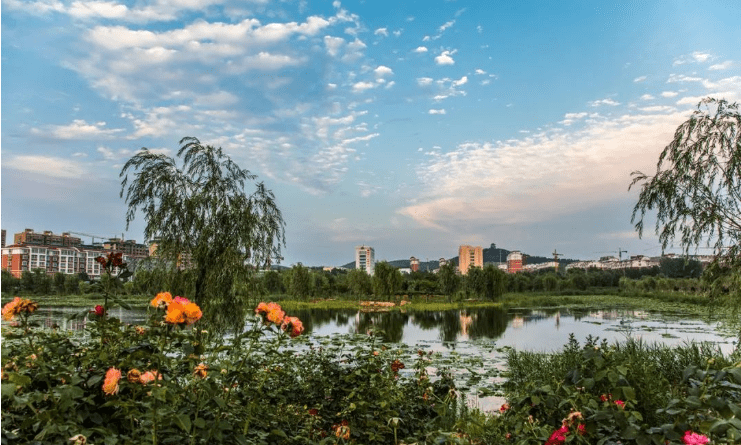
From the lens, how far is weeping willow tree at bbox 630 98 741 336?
166 inches

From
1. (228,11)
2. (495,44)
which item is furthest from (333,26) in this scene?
(495,44)

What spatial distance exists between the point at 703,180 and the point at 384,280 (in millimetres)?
18051

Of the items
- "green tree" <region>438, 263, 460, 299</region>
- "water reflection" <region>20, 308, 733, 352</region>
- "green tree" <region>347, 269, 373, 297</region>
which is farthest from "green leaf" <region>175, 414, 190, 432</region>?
"green tree" <region>347, 269, 373, 297</region>

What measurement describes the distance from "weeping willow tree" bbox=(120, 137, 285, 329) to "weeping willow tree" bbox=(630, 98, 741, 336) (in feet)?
12.1

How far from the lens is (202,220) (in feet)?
14.0

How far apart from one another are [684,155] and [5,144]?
4848 millimetres

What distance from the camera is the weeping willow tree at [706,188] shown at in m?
4.23

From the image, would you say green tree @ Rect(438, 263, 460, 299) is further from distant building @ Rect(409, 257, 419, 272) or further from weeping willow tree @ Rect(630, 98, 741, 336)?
distant building @ Rect(409, 257, 419, 272)

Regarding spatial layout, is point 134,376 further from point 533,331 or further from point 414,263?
point 414,263

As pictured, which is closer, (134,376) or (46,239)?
(134,376)

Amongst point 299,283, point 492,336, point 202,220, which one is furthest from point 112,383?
point 299,283

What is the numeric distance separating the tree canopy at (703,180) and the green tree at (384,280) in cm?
1776

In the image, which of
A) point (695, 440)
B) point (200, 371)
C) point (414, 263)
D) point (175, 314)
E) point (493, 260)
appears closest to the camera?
point (695, 440)

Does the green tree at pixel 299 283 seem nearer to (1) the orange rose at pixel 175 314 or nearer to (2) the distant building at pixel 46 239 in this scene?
(2) the distant building at pixel 46 239
